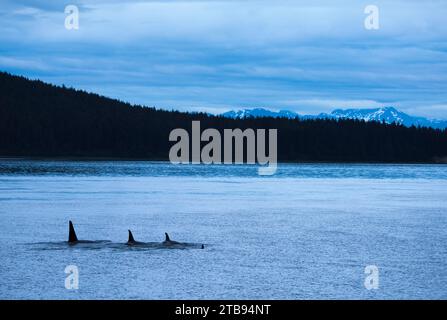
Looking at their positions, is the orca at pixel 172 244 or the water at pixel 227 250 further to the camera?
the orca at pixel 172 244

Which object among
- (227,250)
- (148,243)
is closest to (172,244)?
(148,243)

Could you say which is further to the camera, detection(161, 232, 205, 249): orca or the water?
detection(161, 232, 205, 249): orca

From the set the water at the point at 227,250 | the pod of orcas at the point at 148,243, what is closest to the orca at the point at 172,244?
the pod of orcas at the point at 148,243

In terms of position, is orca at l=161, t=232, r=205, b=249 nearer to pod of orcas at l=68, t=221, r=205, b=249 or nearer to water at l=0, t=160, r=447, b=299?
pod of orcas at l=68, t=221, r=205, b=249

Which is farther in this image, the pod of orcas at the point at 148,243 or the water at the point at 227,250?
the pod of orcas at the point at 148,243

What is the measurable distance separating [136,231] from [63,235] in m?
4.53

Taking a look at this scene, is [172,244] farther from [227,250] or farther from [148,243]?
[227,250]

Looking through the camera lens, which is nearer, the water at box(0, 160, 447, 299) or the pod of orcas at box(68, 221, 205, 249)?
the water at box(0, 160, 447, 299)

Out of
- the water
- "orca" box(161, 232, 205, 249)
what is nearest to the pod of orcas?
"orca" box(161, 232, 205, 249)

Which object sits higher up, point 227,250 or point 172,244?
point 172,244

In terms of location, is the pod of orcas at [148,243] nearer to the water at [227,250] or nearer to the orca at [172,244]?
the orca at [172,244]
